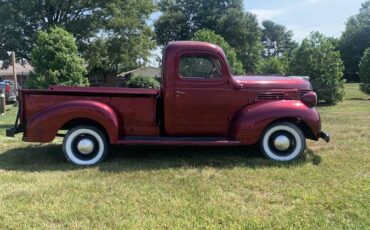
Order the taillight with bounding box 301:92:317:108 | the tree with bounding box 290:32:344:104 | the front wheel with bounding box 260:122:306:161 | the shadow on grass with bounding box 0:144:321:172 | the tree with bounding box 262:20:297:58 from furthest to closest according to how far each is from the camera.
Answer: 1. the tree with bounding box 262:20:297:58
2. the tree with bounding box 290:32:344:104
3. the taillight with bounding box 301:92:317:108
4. the front wheel with bounding box 260:122:306:161
5. the shadow on grass with bounding box 0:144:321:172

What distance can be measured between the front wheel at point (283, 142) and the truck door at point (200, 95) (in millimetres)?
681

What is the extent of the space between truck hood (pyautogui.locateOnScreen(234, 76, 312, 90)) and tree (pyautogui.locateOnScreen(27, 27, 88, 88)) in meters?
5.77

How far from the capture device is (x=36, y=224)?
4.28 meters

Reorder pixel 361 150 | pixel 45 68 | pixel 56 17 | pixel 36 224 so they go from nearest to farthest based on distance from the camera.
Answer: pixel 36 224
pixel 361 150
pixel 45 68
pixel 56 17

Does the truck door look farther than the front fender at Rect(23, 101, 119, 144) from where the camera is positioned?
Yes

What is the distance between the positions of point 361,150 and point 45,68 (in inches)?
316

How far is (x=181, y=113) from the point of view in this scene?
22.7 ft

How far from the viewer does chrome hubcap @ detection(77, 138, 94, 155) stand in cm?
675

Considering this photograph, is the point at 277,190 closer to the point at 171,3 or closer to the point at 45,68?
the point at 45,68

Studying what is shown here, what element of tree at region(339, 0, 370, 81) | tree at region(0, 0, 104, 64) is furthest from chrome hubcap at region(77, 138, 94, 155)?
tree at region(339, 0, 370, 81)

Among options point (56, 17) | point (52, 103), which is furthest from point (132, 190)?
point (56, 17)

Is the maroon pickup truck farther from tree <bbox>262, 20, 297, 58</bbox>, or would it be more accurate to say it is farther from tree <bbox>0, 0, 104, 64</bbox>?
tree <bbox>262, 20, 297, 58</bbox>

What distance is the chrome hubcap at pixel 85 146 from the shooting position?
675cm

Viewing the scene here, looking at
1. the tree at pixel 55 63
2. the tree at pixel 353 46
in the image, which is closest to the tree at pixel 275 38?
the tree at pixel 353 46
